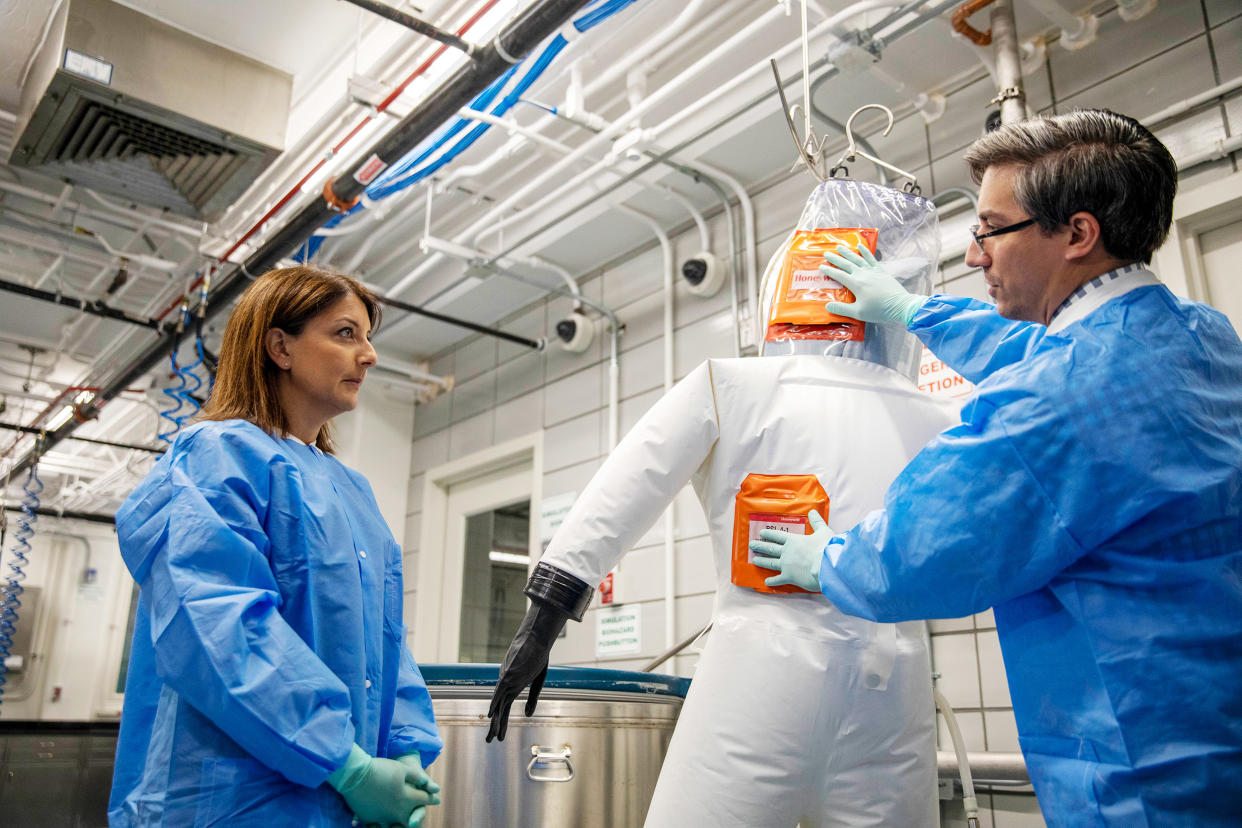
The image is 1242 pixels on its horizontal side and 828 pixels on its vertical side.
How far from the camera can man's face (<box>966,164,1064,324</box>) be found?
48.8 inches

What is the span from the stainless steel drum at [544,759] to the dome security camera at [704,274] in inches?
75.9

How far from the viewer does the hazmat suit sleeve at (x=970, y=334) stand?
1.44 metres

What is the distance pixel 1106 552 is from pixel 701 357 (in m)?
2.62

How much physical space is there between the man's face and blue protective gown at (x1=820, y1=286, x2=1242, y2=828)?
0.39 ft

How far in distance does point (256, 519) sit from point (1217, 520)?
3.52ft

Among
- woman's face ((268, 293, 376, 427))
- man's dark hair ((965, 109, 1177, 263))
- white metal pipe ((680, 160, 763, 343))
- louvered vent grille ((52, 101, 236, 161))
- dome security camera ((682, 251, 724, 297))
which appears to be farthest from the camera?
dome security camera ((682, 251, 724, 297))

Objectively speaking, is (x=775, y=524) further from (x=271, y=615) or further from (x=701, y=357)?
(x=701, y=357)

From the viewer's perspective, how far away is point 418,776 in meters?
1.15

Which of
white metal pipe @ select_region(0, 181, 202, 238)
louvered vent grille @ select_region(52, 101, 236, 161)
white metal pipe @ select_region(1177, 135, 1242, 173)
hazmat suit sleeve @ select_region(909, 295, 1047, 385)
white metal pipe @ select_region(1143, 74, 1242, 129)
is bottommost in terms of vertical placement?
hazmat suit sleeve @ select_region(909, 295, 1047, 385)

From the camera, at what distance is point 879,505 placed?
4.89 ft

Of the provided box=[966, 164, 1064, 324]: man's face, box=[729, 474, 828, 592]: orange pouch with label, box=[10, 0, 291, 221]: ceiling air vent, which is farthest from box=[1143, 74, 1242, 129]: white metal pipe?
box=[10, 0, 291, 221]: ceiling air vent

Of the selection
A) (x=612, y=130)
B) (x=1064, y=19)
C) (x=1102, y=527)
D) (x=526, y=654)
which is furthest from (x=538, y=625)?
(x=1064, y=19)

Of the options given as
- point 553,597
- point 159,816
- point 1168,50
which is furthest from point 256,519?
point 1168,50

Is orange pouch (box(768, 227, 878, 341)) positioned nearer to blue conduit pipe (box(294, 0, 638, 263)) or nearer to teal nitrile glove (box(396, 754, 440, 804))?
teal nitrile glove (box(396, 754, 440, 804))
